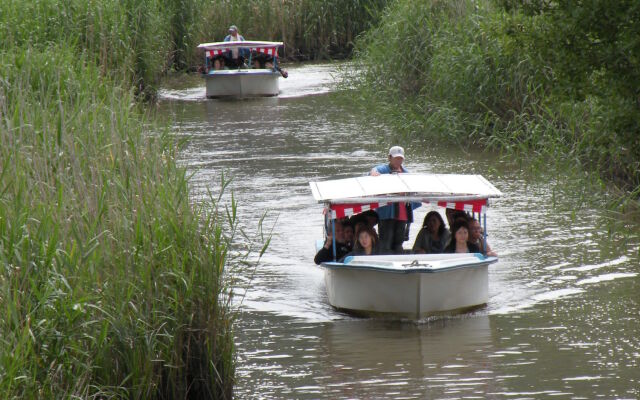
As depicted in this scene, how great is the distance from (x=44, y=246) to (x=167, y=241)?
1036 mm

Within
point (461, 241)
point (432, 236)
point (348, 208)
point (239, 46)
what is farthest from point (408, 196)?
point (239, 46)

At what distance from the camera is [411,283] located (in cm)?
1056

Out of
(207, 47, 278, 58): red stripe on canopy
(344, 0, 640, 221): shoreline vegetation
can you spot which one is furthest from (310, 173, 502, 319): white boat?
(207, 47, 278, 58): red stripe on canopy

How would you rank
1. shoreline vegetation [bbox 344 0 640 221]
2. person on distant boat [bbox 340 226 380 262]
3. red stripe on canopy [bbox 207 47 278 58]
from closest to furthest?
shoreline vegetation [bbox 344 0 640 221] < person on distant boat [bbox 340 226 380 262] < red stripe on canopy [bbox 207 47 278 58]

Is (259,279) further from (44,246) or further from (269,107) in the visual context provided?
(269,107)

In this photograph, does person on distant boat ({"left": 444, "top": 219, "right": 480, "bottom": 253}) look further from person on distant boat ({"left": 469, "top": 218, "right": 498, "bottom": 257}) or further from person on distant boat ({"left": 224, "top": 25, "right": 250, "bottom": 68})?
person on distant boat ({"left": 224, "top": 25, "right": 250, "bottom": 68})

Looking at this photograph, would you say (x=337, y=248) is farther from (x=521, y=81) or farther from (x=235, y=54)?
(x=235, y=54)

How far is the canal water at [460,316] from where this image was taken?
360 inches

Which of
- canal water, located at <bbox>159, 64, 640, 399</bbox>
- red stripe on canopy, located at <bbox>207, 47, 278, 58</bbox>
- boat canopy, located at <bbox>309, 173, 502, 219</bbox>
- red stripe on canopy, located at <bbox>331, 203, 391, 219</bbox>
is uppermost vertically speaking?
red stripe on canopy, located at <bbox>207, 47, 278, 58</bbox>

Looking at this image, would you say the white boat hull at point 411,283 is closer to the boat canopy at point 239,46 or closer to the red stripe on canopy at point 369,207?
the red stripe on canopy at point 369,207

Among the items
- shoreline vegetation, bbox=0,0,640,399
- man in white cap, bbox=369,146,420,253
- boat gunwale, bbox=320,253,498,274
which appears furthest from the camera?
man in white cap, bbox=369,146,420,253

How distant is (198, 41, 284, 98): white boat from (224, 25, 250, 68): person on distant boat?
26 cm

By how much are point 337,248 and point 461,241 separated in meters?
1.34

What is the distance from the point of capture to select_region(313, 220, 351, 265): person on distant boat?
11711 millimetres
